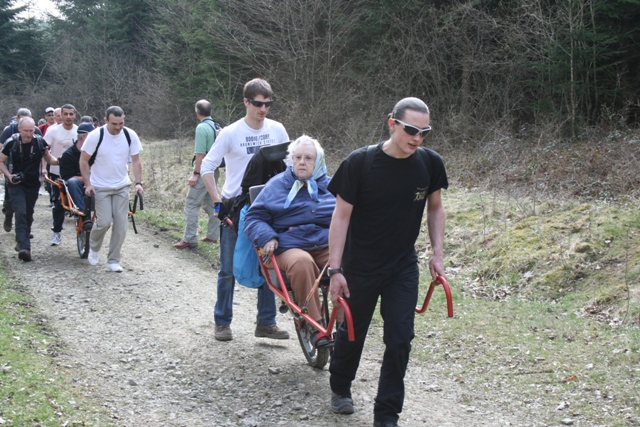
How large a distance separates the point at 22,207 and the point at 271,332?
6154 mm

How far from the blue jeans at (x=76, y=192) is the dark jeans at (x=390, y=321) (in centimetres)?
791

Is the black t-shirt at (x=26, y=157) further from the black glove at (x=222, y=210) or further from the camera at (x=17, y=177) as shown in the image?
the black glove at (x=222, y=210)

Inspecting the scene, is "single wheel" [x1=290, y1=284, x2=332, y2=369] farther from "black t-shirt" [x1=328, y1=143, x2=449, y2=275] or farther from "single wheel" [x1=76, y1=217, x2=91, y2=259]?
"single wheel" [x1=76, y1=217, x2=91, y2=259]

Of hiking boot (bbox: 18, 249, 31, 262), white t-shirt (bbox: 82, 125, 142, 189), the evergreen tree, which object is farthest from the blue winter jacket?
the evergreen tree

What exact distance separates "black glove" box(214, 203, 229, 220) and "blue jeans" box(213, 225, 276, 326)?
14cm

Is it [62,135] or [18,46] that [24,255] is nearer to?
[62,135]

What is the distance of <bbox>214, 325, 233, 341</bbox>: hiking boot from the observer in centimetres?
707

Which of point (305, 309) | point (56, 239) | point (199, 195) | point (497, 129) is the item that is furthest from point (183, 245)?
point (497, 129)

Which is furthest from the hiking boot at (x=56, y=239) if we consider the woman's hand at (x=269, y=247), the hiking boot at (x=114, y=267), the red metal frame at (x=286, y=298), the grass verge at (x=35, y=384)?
the woman's hand at (x=269, y=247)

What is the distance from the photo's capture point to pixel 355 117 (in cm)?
2084

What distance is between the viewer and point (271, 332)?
705 cm

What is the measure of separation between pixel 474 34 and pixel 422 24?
159cm

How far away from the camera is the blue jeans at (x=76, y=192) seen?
11.8 m

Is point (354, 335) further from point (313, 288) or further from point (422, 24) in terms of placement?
point (422, 24)
